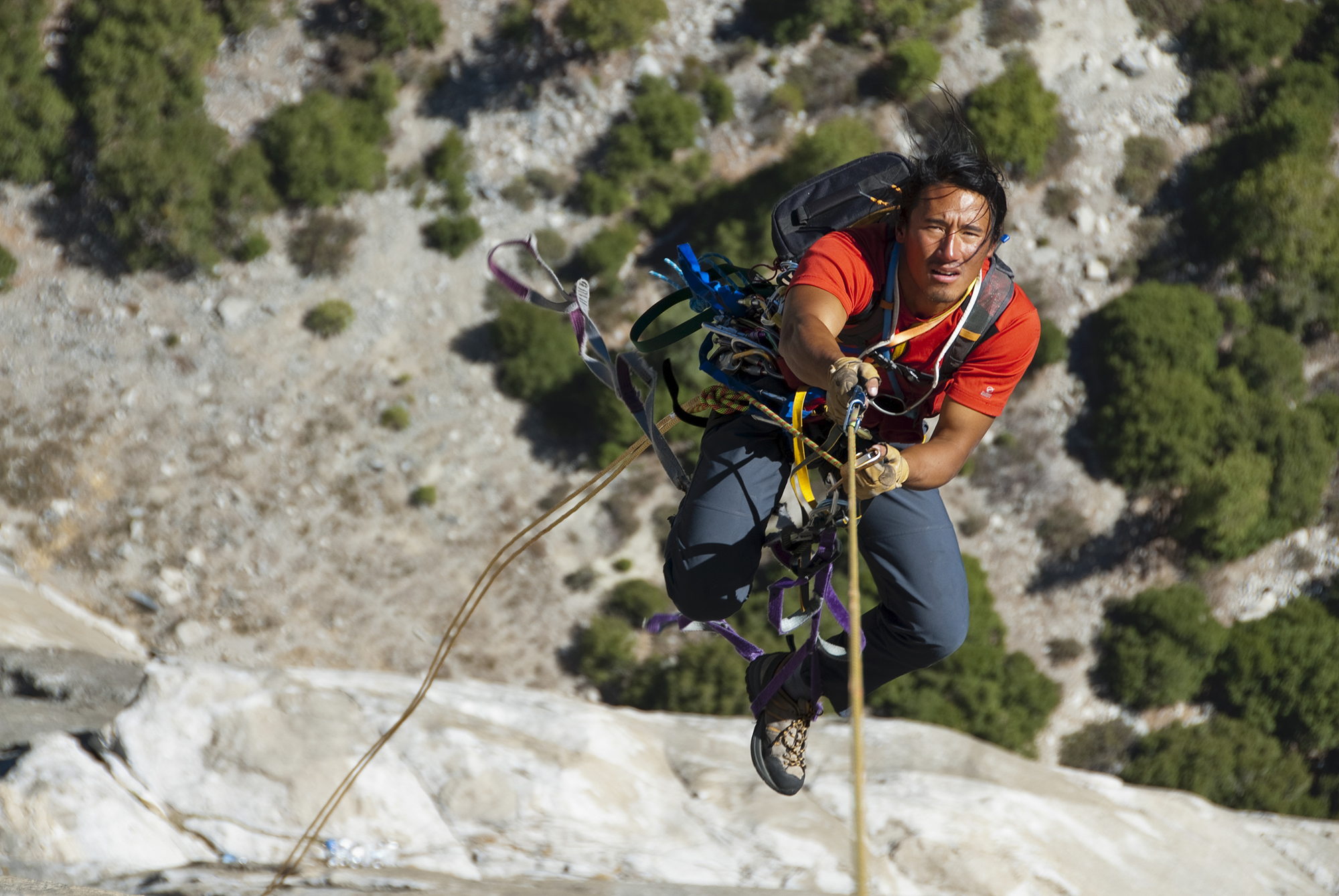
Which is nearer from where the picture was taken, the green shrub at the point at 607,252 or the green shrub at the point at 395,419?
the green shrub at the point at 395,419

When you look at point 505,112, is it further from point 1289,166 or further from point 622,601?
point 1289,166

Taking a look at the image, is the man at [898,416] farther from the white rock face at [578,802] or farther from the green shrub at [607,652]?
the green shrub at [607,652]

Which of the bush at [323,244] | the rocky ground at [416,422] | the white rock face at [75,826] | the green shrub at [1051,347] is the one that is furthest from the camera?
the green shrub at [1051,347]

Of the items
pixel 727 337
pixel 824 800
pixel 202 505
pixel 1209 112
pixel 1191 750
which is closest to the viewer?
pixel 727 337

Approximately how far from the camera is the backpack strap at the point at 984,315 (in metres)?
3.77

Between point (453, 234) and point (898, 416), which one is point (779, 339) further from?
point (453, 234)

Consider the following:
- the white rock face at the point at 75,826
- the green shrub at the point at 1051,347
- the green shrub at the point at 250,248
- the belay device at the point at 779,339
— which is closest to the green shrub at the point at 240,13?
the green shrub at the point at 250,248

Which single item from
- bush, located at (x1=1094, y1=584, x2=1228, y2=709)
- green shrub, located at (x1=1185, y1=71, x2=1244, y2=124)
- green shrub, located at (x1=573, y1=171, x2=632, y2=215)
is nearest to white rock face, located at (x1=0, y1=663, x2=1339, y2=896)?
bush, located at (x1=1094, y1=584, x2=1228, y2=709)

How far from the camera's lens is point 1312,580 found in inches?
752

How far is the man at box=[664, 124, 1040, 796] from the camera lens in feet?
Result: 11.7

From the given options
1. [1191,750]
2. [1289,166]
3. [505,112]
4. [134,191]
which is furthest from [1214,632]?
[134,191]

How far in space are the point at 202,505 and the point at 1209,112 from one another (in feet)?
71.5

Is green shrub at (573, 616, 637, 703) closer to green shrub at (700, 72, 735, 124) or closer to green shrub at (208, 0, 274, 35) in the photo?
green shrub at (700, 72, 735, 124)

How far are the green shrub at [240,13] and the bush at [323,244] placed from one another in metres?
3.95
